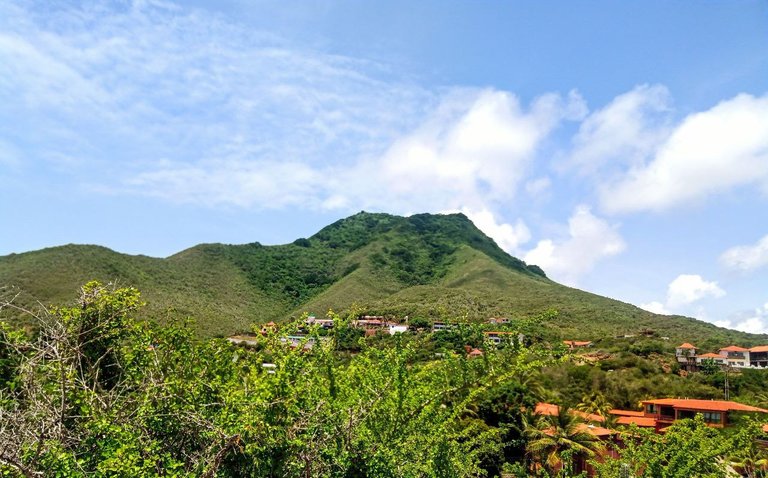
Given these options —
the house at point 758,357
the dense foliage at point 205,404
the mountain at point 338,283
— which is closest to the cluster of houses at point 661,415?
the dense foliage at point 205,404

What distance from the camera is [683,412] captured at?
28.8m

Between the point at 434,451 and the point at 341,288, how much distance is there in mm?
93221

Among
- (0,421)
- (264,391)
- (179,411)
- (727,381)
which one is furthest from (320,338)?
(727,381)

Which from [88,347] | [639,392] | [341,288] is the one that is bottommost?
[639,392]

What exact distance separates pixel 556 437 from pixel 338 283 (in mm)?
86170

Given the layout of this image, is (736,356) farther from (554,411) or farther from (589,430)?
(589,430)

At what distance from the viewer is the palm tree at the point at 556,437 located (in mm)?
23906

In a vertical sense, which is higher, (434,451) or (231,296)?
(231,296)

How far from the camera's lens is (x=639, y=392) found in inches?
1521

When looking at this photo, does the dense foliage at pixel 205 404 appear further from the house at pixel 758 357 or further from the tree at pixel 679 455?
the house at pixel 758 357

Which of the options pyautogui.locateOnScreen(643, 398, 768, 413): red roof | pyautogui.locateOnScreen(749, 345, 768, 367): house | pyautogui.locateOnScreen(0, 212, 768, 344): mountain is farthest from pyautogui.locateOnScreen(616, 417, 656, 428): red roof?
pyautogui.locateOnScreen(749, 345, 768, 367): house

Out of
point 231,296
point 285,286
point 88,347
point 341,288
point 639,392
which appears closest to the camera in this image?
point 88,347

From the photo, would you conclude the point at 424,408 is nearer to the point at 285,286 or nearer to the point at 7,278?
the point at 7,278

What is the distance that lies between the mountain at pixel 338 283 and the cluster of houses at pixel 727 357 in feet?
26.3
